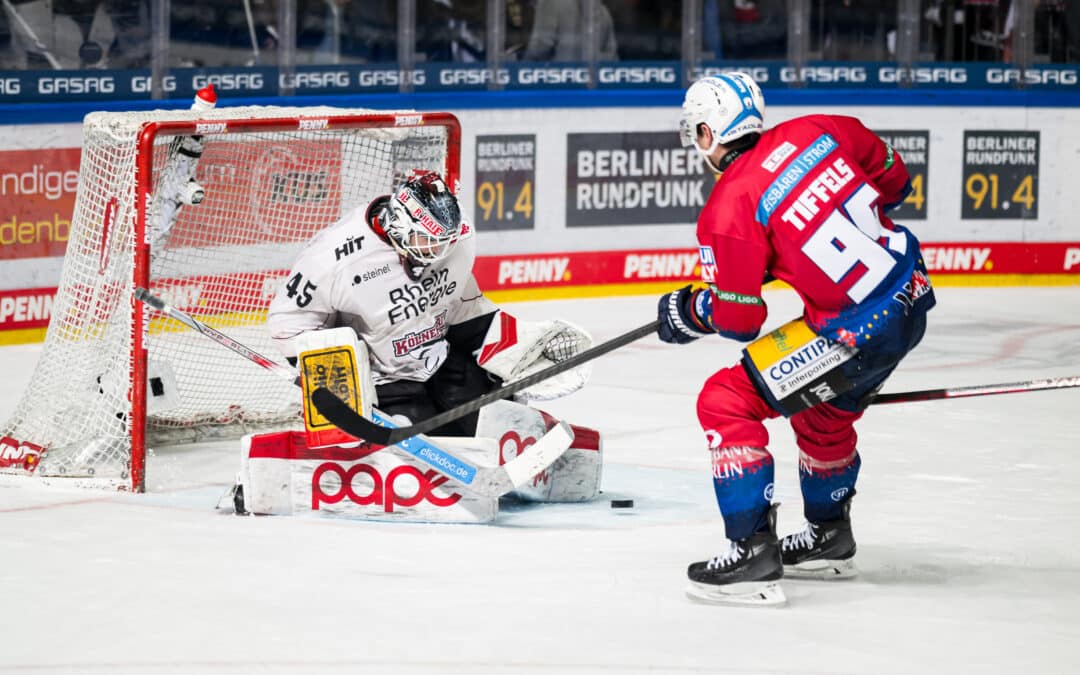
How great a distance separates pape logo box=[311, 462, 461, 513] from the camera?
15.9 feet

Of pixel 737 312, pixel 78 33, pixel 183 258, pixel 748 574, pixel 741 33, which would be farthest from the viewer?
pixel 741 33

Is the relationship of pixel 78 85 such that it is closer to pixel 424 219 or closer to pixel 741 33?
pixel 424 219

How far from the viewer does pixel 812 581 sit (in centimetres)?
433

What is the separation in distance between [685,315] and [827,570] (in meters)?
0.78

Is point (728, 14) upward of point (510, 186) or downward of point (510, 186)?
upward

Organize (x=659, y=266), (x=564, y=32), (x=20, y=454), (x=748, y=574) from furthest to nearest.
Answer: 1. (x=659, y=266)
2. (x=564, y=32)
3. (x=20, y=454)
4. (x=748, y=574)

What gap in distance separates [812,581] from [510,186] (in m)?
5.10

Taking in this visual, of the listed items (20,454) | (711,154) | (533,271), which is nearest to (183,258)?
(20,454)

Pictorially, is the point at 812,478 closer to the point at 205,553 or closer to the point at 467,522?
the point at 467,522

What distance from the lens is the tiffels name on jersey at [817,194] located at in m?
3.93

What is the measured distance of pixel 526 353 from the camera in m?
5.34

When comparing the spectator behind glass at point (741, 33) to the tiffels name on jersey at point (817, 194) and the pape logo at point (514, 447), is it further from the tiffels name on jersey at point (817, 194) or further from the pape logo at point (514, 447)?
the tiffels name on jersey at point (817, 194)

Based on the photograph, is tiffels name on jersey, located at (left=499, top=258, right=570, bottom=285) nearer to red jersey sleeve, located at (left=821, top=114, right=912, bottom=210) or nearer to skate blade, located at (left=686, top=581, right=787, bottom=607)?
red jersey sleeve, located at (left=821, top=114, right=912, bottom=210)

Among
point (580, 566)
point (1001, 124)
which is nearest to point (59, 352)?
point (580, 566)
